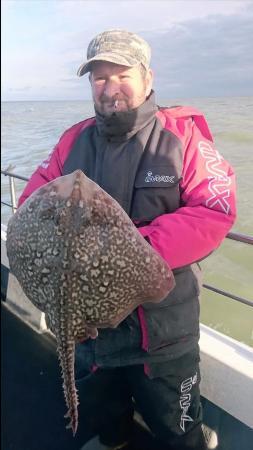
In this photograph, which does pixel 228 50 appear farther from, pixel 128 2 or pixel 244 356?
pixel 244 356

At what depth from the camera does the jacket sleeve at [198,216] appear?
1.83 metres

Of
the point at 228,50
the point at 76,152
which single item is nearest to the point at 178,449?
the point at 76,152

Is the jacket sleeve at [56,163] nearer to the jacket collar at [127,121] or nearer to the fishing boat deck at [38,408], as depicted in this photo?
the jacket collar at [127,121]

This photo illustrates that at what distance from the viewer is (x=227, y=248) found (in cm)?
699

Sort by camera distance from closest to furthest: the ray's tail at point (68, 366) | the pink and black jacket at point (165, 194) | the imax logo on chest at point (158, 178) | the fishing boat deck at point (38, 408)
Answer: the ray's tail at point (68, 366) → the pink and black jacket at point (165, 194) → the imax logo on chest at point (158, 178) → the fishing boat deck at point (38, 408)

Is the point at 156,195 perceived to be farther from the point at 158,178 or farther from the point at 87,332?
the point at 87,332

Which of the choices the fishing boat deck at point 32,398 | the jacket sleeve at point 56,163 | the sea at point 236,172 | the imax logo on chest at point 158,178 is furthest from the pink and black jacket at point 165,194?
the fishing boat deck at point 32,398

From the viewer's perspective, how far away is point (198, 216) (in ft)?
6.07

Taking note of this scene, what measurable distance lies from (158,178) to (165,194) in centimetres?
9

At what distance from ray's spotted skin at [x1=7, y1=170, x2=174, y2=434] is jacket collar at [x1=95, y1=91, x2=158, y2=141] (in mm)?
569

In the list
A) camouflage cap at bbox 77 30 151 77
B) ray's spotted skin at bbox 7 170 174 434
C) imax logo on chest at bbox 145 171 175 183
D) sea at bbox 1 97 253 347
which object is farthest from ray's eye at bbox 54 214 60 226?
sea at bbox 1 97 253 347

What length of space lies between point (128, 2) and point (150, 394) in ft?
7.92

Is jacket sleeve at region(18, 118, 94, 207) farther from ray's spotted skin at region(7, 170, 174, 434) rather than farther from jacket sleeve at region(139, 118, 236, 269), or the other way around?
jacket sleeve at region(139, 118, 236, 269)

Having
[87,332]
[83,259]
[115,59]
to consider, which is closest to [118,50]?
[115,59]
